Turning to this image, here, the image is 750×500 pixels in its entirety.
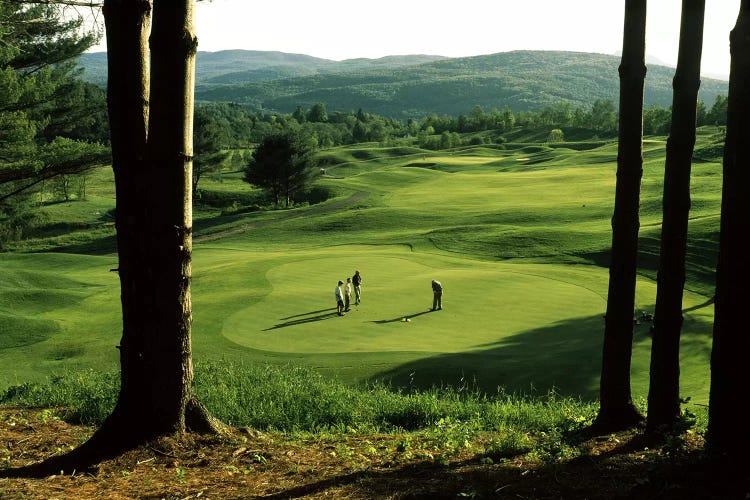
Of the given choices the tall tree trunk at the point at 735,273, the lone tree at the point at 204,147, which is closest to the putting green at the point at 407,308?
the tall tree trunk at the point at 735,273

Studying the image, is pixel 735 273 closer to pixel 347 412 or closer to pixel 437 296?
pixel 347 412

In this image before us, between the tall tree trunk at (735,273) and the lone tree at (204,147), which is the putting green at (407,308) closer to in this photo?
the tall tree trunk at (735,273)

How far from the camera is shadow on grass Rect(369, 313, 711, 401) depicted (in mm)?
14719

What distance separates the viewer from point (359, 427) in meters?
9.34

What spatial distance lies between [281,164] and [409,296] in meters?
49.8

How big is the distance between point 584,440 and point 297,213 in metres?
57.3

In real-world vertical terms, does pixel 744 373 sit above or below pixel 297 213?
above

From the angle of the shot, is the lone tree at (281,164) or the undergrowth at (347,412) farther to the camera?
the lone tree at (281,164)

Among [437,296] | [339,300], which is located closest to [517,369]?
[437,296]

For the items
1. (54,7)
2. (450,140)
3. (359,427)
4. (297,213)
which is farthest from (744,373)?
(450,140)

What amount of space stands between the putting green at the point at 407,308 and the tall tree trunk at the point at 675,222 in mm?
9465

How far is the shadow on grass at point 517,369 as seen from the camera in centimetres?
1472

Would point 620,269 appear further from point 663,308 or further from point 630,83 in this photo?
point 630,83

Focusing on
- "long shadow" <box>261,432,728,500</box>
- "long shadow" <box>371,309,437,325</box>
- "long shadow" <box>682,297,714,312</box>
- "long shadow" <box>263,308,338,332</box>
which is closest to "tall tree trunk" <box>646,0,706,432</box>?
"long shadow" <box>261,432,728,500</box>
